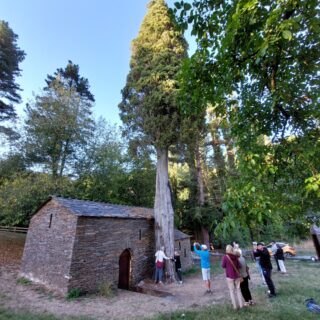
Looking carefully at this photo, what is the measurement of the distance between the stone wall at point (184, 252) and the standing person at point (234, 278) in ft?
31.1

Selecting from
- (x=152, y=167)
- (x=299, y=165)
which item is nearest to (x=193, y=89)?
(x=299, y=165)

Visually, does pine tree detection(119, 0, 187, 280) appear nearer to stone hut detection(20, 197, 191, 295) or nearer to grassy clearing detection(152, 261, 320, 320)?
stone hut detection(20, 197, 191, 295)

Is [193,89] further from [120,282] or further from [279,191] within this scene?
[120,282]

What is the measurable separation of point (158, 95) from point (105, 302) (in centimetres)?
979

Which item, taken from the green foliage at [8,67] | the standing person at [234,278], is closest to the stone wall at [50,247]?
the standing person at [234,278]

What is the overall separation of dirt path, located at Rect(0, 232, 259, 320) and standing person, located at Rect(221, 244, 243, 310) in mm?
1454

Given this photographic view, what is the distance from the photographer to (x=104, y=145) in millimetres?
19734

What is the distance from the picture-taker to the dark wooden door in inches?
449

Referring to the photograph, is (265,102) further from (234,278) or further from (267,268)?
(267,268)

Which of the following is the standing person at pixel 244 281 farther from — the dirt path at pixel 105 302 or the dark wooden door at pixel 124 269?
the dark wooden door at pixel 124 269

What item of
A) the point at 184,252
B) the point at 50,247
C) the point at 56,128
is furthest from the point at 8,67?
the point at 184,252

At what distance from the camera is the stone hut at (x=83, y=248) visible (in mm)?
9227

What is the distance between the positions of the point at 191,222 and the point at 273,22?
23.1 metres

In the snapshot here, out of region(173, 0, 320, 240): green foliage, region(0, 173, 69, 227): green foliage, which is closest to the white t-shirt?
region(0, 173, 69, 227): green foliage
